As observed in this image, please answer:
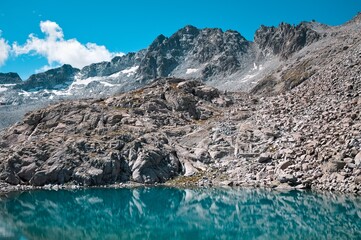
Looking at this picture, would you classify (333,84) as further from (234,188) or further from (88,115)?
(88,115)

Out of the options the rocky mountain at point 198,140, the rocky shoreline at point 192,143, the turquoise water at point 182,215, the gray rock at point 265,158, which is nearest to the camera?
the turquoise water at point 182,215

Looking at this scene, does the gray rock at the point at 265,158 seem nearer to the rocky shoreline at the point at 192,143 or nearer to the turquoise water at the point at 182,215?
the rocky shoreline at the point at 192,143

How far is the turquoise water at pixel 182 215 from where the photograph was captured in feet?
117

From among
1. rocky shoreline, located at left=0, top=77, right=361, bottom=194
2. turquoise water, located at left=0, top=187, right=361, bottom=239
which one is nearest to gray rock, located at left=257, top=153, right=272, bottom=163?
rocky shoreline, located at left=0, top=77, right=361, bottom=194

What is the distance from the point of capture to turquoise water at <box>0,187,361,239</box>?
35.8 meters

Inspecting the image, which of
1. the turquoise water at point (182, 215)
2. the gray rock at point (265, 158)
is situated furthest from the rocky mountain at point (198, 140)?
the turquoise water at point (182, 215)

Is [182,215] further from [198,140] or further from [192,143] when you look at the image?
[198,140]

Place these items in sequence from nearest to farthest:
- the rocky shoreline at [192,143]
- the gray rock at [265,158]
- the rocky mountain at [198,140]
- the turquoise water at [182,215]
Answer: the turquoise water at [182,215] → the rocky shoreline at [192,143] → the rocky mountain at [198,140] → the gray rock at [265,158]

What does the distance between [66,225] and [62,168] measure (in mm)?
33123

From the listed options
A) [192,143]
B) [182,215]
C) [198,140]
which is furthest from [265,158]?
[182,215]

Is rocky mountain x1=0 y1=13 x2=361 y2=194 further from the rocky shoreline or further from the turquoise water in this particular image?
the turquoise water

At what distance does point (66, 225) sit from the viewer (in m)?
41.9

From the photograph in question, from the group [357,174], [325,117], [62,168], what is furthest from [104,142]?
[357,174]

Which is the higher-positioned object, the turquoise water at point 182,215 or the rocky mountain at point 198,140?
the rocky mountain at point 198,140
